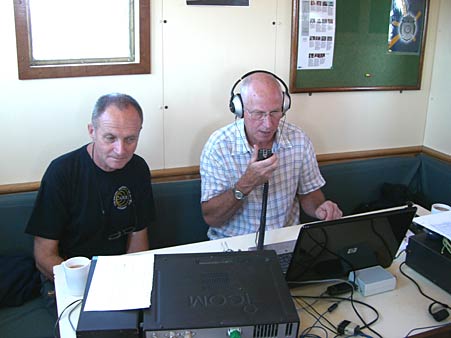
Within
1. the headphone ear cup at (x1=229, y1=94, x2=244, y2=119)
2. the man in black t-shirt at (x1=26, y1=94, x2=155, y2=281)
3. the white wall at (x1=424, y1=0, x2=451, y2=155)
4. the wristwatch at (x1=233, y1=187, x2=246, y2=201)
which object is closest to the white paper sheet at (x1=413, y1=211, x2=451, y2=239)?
the wristwatch at (x1=233, y1=187, x2=246, y2=201)

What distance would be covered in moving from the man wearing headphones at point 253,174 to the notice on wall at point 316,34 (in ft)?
1.65

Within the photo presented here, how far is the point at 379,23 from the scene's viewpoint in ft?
8.67

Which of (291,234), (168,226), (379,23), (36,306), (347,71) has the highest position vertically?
(379,23)

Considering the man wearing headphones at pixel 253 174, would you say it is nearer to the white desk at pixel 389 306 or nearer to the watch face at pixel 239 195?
the watch face at pixel 239 195

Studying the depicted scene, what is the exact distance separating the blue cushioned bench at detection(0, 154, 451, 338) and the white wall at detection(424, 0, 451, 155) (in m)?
0.14

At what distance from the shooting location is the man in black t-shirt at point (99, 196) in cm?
179

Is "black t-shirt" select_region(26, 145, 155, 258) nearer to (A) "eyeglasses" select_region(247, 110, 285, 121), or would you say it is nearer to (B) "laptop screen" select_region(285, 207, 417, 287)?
(A) "eyeglasses" select_region(247, 110, 285, 121)

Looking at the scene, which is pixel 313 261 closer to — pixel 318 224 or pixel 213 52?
pixel 318 224

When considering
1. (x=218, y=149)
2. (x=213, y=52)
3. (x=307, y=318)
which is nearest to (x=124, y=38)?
(x=213, y=52)

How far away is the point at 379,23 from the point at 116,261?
196cm

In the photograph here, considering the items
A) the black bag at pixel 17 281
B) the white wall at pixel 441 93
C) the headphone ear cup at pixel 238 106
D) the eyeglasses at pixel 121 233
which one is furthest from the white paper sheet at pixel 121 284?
the white wall at pixel 441 93

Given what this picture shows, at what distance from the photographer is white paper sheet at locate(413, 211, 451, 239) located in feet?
5.23

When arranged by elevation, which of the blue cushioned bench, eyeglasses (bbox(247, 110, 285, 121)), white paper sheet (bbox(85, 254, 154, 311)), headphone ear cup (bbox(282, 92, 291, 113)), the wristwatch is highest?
headphone ear cup (bbox(282, 92, 291, 113))

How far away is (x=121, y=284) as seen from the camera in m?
1.30
